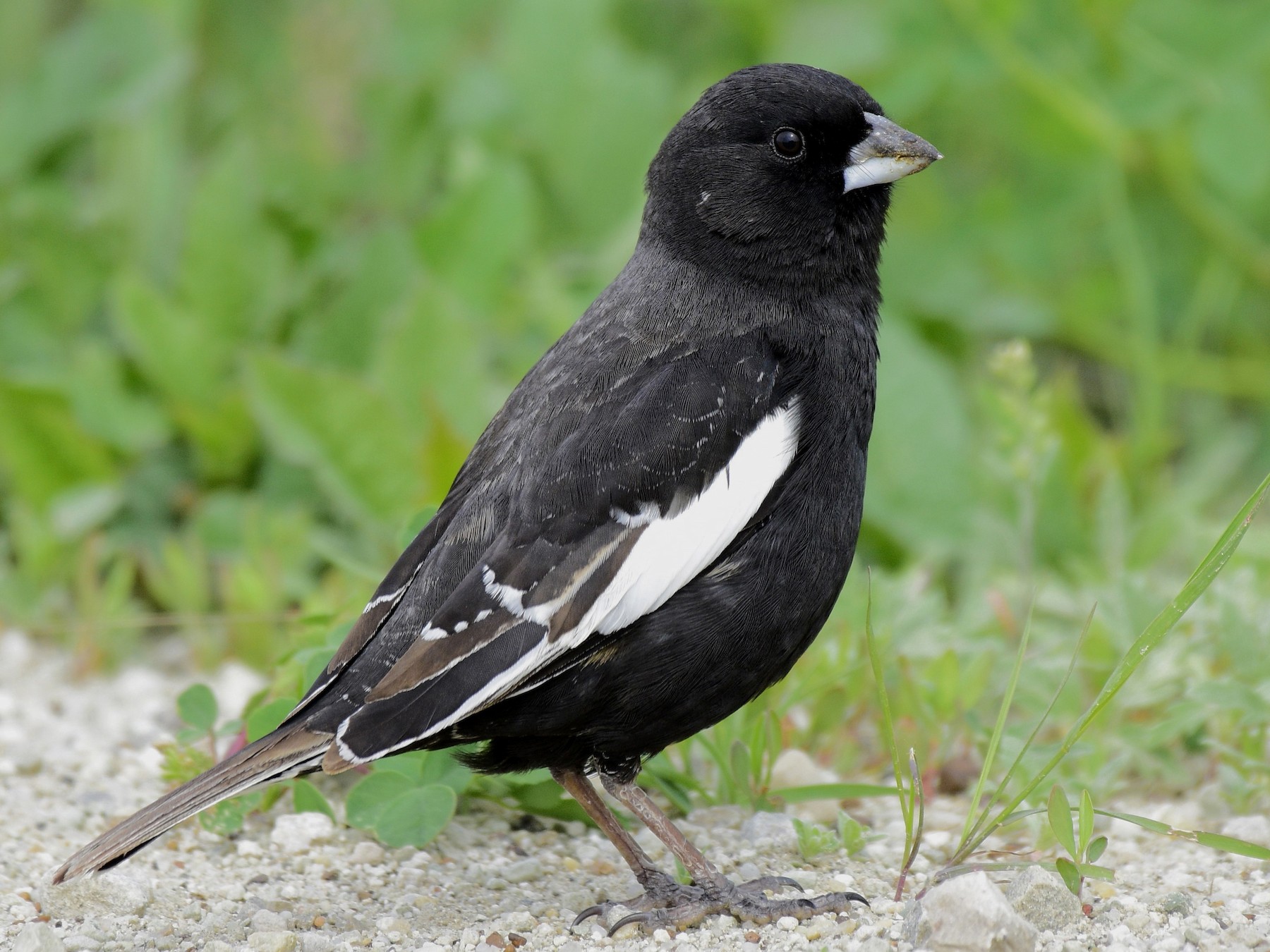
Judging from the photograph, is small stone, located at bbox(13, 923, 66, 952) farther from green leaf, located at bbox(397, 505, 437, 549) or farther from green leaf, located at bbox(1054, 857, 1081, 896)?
green leaf, located at bbox(1054, 857, 1081, 896)

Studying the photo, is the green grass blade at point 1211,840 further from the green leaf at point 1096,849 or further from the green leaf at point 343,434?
the green leaf at point 343,434

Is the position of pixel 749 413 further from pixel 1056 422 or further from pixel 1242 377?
pixel 1242 377

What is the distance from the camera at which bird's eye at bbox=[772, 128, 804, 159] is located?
3.53 meters

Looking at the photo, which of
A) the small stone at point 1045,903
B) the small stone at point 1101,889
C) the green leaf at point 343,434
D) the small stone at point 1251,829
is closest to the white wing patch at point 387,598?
the small stone at point 1045,903

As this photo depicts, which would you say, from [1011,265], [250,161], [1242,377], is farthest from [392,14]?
[1242,377]

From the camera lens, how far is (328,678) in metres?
3.17

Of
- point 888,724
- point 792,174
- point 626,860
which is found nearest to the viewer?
point 888,724

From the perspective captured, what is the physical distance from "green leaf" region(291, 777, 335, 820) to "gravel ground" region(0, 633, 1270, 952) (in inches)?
0.9

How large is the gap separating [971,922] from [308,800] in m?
1.48

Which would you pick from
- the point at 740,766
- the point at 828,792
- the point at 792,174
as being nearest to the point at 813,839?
the point at 828,792

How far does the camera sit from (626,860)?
331 centimetres

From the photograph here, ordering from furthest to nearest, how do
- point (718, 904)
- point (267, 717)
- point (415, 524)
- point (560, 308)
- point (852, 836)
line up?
point (560, 308)
point (415, 524)
point (267, 717)
point (852, 836)
point (718, 904)

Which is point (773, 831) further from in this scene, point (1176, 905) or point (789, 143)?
point (789, 143)

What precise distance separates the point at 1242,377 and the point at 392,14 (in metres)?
4.25
